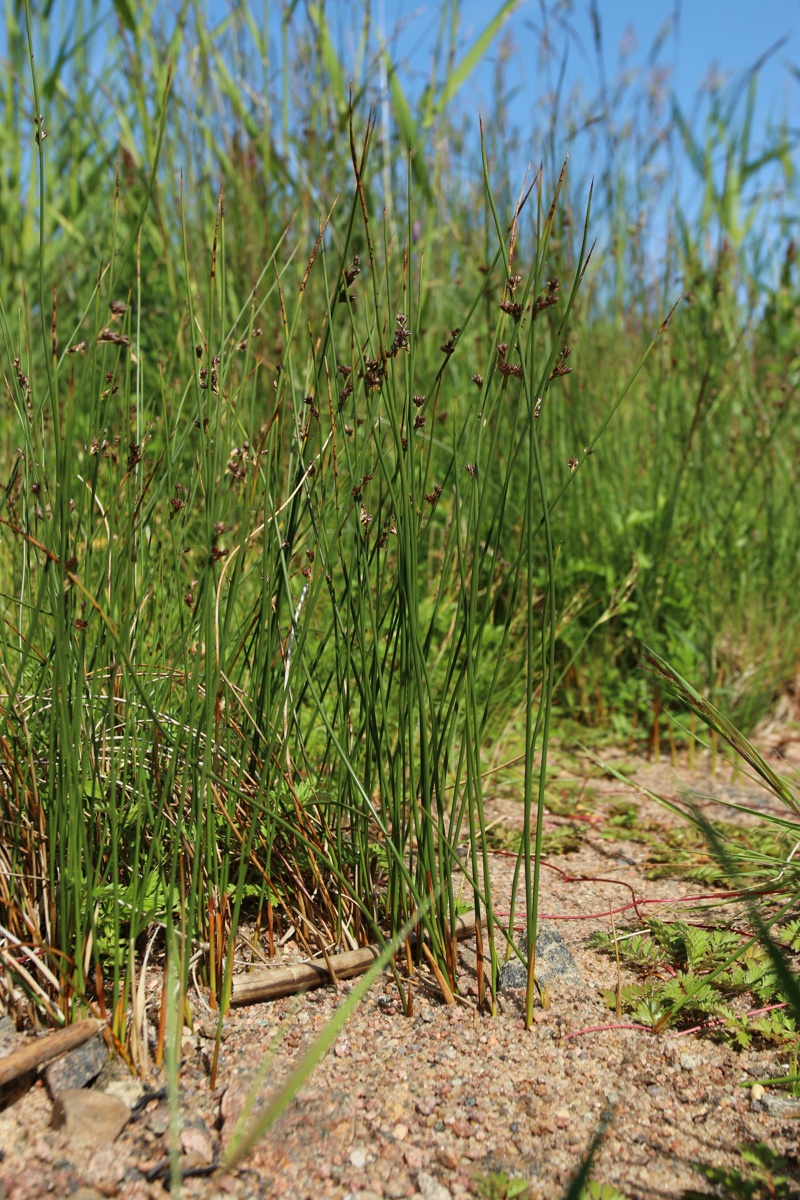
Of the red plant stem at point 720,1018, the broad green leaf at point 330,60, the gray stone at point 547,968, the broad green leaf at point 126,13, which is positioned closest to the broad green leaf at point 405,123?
the broad green leaf at point 330,60

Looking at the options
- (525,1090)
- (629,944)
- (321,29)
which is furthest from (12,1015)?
→ (321,29)

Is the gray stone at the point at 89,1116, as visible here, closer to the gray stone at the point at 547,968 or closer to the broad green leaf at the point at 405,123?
the gray stone at the point at 547,968

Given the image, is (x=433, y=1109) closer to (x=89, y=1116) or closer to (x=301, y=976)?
(x=301, y=976)

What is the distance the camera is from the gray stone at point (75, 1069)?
1.03 m

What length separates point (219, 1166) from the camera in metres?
0.96

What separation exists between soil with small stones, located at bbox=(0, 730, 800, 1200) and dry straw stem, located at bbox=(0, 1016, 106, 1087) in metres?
0.04

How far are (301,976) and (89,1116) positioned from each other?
32 cm

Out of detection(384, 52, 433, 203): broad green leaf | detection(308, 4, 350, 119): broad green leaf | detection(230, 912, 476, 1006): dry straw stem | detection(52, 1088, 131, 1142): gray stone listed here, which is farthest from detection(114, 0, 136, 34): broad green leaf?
detection(52, 1088, 131, 1142): gray stone

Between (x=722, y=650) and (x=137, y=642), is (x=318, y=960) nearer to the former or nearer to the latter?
(x=137, y=642)

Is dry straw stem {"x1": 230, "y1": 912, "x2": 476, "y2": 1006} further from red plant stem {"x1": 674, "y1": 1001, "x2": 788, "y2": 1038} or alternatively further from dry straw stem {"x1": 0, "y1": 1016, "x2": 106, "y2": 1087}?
red plant stem {"x1": 674, "y1": 1001, "x2": 788, "y2": 1038}

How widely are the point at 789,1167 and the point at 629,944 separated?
1.36ft

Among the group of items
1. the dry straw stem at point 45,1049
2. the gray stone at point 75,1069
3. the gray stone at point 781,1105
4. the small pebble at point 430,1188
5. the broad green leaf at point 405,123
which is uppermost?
the broad green leaf at point 405,123

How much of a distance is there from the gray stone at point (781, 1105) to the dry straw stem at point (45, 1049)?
2.51 feet

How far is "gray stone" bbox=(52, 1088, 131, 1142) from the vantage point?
0.98 metres
